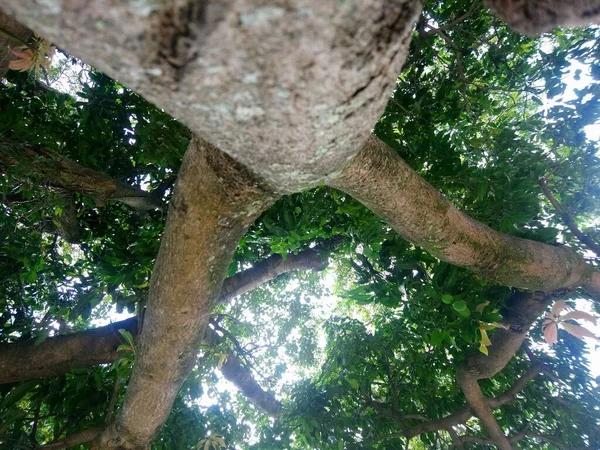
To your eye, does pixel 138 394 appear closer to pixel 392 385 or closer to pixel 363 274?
pixel 363 274

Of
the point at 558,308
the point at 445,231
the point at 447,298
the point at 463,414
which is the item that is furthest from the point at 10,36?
the point at 463,414

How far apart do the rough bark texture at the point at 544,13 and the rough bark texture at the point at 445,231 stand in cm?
64

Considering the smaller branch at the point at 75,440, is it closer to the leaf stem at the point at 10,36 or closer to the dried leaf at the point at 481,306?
A: the leaf stem at the point at 10,36

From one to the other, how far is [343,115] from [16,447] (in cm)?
310

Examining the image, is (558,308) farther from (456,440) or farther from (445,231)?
(456,440)

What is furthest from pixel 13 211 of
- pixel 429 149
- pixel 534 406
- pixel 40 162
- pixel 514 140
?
pixel 534 406

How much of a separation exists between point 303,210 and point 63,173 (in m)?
1.69

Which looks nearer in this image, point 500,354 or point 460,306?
point 460,306

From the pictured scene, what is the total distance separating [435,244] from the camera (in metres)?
2.12

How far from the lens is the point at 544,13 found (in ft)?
2.72

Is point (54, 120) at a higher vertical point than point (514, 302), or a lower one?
higher

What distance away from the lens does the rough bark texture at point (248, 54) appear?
1.88ft

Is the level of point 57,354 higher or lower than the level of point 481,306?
higher

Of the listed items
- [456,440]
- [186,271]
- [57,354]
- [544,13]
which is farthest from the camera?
[456,440]
